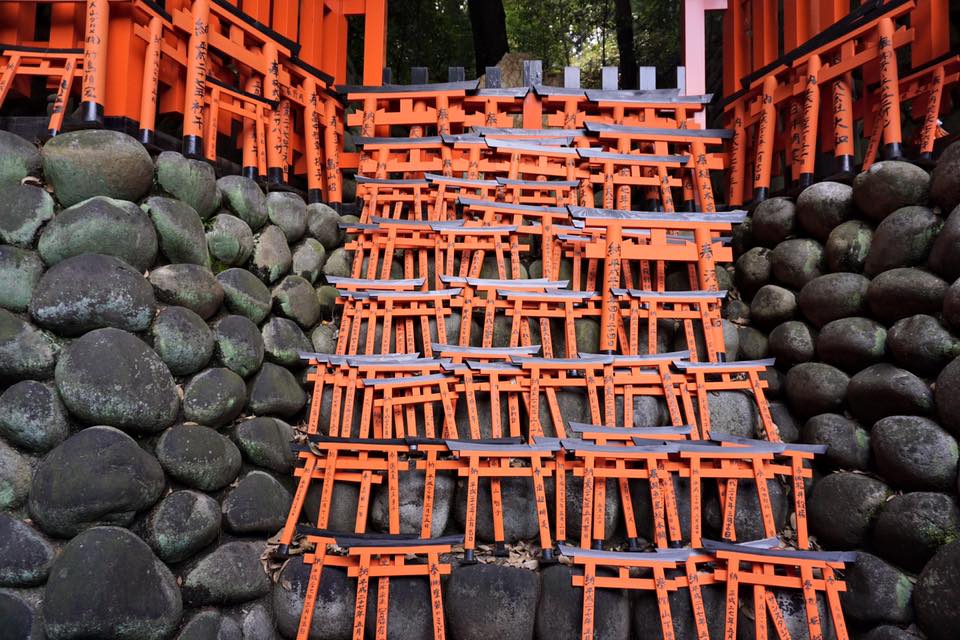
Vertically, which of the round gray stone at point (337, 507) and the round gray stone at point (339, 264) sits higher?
the round gray stone at point (339, 264)

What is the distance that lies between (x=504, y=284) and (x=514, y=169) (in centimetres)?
141

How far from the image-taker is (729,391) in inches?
190

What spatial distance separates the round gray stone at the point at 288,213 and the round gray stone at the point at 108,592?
9.34 ft

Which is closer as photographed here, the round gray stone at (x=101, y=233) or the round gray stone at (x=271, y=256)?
the round gray stone at (x=101, y=233)

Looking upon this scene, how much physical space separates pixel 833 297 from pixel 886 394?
0.93m

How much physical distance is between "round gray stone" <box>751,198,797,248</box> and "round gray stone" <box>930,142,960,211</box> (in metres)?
1.14

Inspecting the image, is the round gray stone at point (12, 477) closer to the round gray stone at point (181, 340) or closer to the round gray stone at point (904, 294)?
the round gray stone at point (181, 340)

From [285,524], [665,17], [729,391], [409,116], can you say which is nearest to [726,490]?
[729,391]

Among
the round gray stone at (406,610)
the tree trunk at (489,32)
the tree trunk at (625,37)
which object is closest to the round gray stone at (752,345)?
the round gray stone at (406,610)

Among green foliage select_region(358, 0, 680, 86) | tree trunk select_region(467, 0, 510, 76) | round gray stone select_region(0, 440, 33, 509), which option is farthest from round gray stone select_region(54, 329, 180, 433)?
green foliage select_region(358, 0, 680, 86)

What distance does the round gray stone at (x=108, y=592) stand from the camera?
3.13m

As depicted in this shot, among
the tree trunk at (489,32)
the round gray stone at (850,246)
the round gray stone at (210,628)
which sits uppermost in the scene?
the tree trunk at (489,32)

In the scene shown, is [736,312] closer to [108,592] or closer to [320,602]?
[320,602]

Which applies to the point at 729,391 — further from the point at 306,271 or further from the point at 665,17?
the point at 665,17
